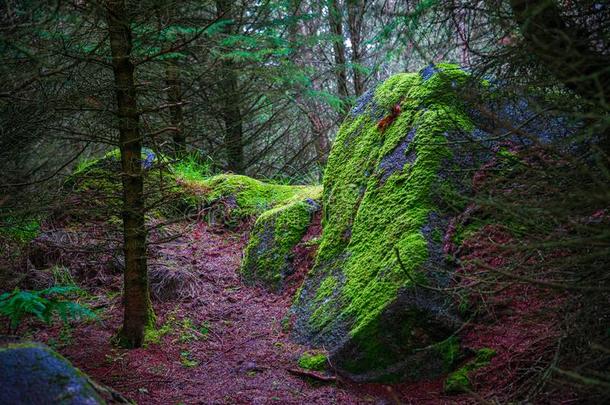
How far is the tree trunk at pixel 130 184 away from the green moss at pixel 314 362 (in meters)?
1.48

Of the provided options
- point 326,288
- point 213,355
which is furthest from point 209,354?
point 326,288

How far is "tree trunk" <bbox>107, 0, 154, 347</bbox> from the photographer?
151 inches

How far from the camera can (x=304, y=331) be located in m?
4.41

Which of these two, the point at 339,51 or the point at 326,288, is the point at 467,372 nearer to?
the point at 326,288

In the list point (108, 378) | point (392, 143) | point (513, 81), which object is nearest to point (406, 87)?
point (392, 143)

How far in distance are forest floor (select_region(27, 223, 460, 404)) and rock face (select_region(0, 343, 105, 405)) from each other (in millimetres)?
1078

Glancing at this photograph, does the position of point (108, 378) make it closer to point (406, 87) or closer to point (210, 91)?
point (406, 87)

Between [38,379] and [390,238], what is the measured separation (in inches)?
117

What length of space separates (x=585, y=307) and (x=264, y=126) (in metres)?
9.19

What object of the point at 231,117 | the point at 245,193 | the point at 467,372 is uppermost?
the point at 231,117

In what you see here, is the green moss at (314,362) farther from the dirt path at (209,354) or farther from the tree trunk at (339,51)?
the tree trunk at (339,51)

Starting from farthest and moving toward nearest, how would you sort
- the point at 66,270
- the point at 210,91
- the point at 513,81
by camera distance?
the point at 210,91, the point at 66,270, the point at 513,81

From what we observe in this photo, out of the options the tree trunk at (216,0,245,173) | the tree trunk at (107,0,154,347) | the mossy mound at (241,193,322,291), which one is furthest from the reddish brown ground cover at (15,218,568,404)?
the tree trunk at (216,0,245,173)

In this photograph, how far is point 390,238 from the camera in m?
4.22
